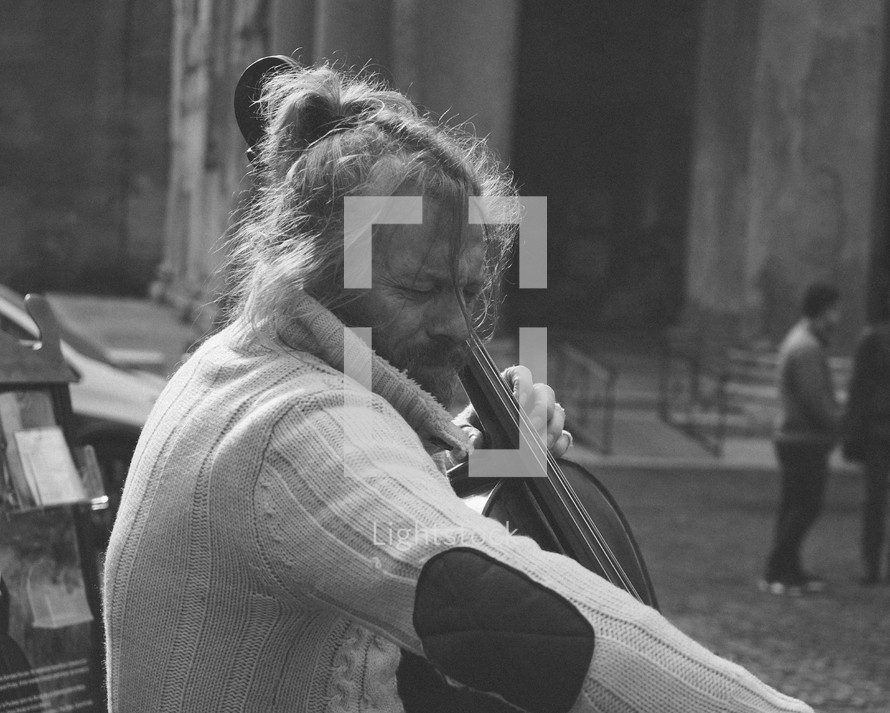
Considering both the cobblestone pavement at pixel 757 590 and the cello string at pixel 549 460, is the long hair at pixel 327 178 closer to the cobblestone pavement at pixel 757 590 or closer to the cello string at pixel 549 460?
the cello string at pixel 549 460

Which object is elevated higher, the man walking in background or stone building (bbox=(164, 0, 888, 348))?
stone building (bbox=(164, 0, 888, 348))

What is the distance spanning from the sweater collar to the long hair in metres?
0.02

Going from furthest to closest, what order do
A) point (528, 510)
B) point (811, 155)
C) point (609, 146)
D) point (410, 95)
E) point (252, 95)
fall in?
point (609, 146), point (811, 155), point (410, 95), point (252, 95), point (528, 510)

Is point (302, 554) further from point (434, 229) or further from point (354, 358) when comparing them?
point (434, 229)

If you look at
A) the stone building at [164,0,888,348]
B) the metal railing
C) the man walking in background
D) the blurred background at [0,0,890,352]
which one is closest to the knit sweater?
the man walking in background

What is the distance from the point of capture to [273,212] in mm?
1386

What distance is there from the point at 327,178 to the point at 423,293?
142 mm

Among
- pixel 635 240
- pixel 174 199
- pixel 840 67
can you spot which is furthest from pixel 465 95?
pixel 635 240

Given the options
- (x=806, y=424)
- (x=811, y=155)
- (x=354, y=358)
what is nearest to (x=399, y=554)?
(x=354, y=358)

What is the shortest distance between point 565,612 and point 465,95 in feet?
37.1

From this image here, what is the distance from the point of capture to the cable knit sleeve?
1057 mm

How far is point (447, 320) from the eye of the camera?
4.38ft
